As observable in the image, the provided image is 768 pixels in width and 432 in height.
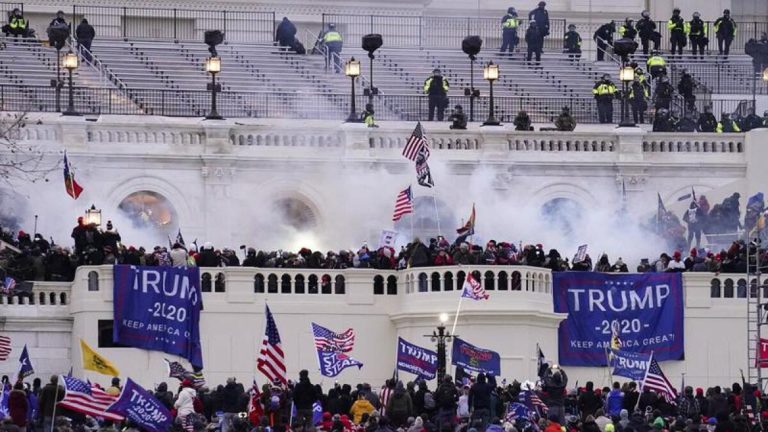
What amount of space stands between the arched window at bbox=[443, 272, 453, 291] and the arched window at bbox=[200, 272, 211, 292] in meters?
4.77

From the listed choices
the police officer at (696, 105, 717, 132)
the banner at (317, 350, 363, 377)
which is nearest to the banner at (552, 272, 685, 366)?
the banner at (317, 350, 363, 377)

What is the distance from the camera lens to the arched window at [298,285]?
79812 millimetres

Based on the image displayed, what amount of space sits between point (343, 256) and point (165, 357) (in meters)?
4.92

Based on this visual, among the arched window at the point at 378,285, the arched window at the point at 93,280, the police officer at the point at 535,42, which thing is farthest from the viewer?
the police officer at the point at 535,42

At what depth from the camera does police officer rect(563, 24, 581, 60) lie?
101 metres

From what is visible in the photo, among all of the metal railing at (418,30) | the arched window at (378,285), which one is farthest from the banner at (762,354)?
the metal railing at (418,30)

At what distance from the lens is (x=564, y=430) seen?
66812 mm

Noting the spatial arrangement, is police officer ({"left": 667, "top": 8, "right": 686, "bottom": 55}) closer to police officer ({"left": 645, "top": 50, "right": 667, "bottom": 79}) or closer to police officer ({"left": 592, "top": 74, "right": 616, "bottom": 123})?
police officer ({"left": 645, "top": 50, "right": 667, "bottom": 79})

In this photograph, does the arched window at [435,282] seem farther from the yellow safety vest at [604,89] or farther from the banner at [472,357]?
the yellow safety vest at [604,89]

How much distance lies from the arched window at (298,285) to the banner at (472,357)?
4.95 metres

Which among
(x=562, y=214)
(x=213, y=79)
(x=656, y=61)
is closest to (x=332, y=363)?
(x=213, y=79)

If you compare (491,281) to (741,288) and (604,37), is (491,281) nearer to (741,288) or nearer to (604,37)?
(741,288)

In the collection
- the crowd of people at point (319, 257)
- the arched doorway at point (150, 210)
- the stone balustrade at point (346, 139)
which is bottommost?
the crowd of people at point (319, 257)

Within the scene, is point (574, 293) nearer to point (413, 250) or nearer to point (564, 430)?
point (413, 250)
